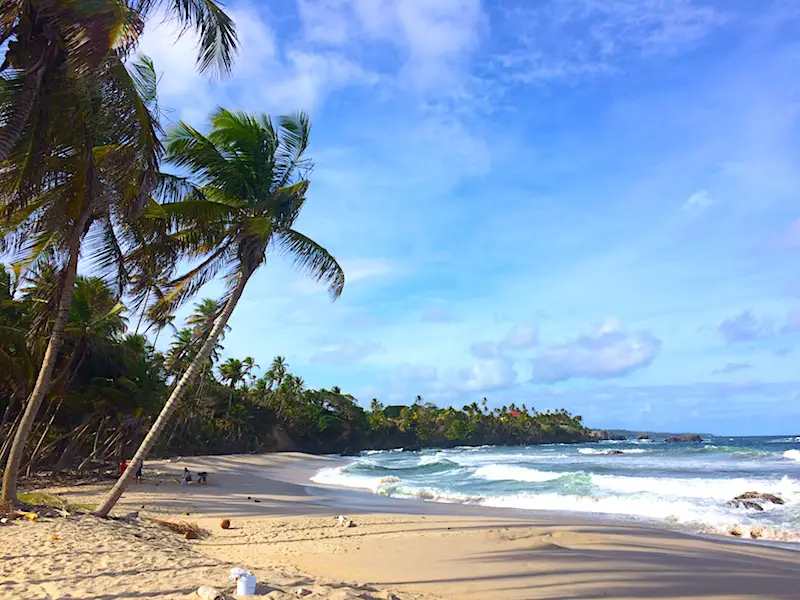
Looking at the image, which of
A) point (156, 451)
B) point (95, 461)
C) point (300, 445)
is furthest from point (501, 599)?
point (300, 445)

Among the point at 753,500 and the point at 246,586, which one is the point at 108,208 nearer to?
the point at 246,586

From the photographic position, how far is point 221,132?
34.0 feet

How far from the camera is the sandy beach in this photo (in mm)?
5922

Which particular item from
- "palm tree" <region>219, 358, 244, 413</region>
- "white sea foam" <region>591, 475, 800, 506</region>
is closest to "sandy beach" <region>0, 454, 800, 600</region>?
"white sea foam" <region>591, 475, 800, 506</region>

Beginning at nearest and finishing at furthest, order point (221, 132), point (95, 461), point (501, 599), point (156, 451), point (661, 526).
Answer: point (501, 599), point (221, 132), point (661, 526), point (95, 461), point (156, 451)

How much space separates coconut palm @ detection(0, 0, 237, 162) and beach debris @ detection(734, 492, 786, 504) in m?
17.8

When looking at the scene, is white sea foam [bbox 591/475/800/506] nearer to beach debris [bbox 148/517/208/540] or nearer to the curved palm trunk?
beach debris [bbox 148/517/208/540]

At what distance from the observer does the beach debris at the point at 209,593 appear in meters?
5.04

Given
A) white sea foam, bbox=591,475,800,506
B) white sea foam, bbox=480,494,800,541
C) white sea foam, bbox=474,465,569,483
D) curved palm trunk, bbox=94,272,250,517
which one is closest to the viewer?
curved palm trunk, bbox=94,272,250,517

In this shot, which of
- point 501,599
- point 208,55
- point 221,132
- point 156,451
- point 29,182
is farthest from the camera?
point 156,451

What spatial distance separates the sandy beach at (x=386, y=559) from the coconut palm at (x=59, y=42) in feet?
14.9

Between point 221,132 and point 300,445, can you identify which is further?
point 300,445

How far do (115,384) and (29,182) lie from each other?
1162cm

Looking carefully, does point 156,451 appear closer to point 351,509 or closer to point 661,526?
point 351,509
